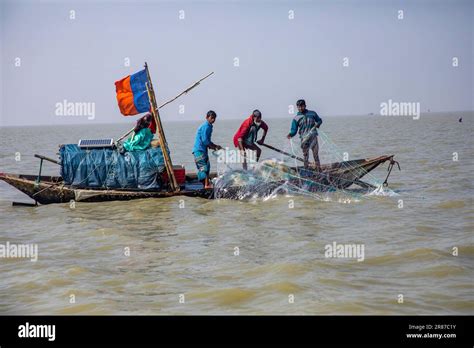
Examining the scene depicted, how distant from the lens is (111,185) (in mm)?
15133

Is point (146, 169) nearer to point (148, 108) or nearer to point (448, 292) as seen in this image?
point (148, 108)

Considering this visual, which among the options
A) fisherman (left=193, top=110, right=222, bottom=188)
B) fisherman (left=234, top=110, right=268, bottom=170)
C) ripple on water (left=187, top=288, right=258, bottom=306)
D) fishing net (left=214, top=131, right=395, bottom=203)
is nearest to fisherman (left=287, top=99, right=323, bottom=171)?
fishing net (left=214, top=131, right=395, bottom=203)

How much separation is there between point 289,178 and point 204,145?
6.39 ft

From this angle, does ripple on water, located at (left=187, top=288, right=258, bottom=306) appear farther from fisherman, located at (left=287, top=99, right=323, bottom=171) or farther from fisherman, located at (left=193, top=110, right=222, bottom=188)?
fisherman, located at (left=287, top=99, right=323, bottom=171)

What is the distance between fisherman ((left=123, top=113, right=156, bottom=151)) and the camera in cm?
1482

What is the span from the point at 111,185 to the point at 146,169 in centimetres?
90

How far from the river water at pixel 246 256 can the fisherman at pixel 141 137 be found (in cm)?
121

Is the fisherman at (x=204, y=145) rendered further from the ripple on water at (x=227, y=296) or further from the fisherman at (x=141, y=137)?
the ripple on water at (x=227, y=296)

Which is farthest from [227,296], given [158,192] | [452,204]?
[452,204]

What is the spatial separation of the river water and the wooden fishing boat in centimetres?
21

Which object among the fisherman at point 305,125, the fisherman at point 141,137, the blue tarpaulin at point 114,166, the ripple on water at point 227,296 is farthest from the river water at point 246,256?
the fisherman at point 141,137
